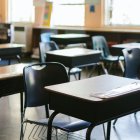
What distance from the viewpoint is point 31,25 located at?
9.14m

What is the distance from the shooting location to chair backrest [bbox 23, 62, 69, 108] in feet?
8.38

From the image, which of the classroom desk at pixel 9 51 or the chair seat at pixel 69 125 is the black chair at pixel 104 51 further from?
the chair seat at pixel 69 125

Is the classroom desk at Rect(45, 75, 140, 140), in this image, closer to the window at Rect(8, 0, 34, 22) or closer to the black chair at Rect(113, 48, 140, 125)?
the black chair at Rect(113, 48, 140, 125)

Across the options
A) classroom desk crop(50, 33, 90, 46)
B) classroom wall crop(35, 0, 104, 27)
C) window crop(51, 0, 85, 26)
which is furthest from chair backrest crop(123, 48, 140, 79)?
window crop(51, 0, 85, 26)

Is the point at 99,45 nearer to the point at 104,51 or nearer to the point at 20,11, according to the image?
the point at 104,51

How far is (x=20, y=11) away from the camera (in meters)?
9.62

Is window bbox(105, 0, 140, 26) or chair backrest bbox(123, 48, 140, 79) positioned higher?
window bbox(105, 0, 140, 26)

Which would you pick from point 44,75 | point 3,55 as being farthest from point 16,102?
point 44,75

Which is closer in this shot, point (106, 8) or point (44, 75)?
point (44, 75)

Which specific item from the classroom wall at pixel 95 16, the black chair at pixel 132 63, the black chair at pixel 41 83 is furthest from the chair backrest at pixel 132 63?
the classroom wall at pixel 95 16

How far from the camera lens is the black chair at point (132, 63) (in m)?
3.56

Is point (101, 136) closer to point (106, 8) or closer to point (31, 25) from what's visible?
point (106, 8)

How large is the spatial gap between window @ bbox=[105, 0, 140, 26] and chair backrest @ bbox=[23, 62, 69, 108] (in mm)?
5003

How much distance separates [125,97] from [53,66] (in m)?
0.83
